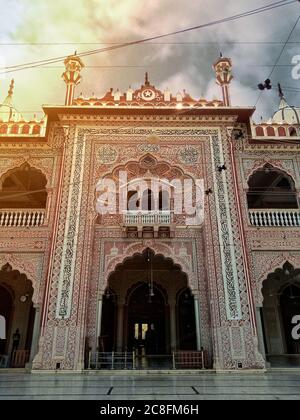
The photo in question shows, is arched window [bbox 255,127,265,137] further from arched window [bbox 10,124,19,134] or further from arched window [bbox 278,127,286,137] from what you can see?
arched window [bbox 10,124,19,134]

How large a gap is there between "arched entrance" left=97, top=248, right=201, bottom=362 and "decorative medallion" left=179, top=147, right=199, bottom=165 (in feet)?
9.37

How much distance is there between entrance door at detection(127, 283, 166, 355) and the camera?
9.35m

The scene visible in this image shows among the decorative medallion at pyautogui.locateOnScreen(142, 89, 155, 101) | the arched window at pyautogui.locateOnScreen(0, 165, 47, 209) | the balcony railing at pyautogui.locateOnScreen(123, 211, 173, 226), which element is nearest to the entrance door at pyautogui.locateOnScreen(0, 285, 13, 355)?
the arched window at pyautogui.locateOnScreen(0, 165, 47, 209)

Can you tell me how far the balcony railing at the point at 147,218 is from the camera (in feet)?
25.6

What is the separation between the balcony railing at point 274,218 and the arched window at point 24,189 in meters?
5.93

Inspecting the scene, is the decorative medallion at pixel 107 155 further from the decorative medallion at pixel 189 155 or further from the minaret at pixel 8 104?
the minaret at pixel 8 104

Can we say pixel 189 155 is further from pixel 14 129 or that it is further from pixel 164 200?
pixel 14 129

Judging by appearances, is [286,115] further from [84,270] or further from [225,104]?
[84,270]

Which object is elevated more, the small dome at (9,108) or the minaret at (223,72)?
the small dome at (9,108)

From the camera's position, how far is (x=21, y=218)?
8.02 metres

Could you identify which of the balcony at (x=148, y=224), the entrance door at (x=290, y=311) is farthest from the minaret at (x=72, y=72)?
the entrance door at (x=290, y=311)

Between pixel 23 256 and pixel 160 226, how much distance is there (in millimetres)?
3243
